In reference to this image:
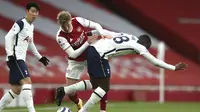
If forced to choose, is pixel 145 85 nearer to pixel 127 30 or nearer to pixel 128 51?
pixel 127 30

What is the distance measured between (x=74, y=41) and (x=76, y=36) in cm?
9

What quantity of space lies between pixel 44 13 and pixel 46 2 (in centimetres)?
35

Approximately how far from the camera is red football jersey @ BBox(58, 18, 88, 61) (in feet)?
35.8

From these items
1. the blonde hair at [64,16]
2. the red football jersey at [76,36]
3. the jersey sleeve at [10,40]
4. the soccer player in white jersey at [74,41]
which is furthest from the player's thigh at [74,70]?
the jersey sleeve at [10,40]

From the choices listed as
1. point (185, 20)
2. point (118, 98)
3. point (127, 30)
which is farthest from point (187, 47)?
point (118, 98)

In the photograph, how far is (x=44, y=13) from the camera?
1952 cm

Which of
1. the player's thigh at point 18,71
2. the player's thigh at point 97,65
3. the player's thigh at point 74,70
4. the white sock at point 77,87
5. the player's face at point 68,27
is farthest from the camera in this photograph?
the player's thigh at point 74,70

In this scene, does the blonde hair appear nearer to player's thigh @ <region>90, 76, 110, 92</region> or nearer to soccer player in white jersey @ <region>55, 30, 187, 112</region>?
soccer player in white jersey @ <region>55, 30, 187, 112</region>

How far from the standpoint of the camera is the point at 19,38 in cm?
1017

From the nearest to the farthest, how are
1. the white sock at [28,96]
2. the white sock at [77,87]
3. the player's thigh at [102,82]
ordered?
1. the white sock at [28,96]
2. the player's thigh at [102,82]
3. the white sock at [77,87]

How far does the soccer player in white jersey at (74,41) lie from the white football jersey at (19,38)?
60 cm

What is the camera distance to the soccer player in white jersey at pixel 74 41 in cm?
1059

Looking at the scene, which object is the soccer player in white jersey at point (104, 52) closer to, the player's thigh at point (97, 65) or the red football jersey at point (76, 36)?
the player's thigh at point (97, 65)

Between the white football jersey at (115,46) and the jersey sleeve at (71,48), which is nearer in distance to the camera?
the white football jersey at (115,46)
